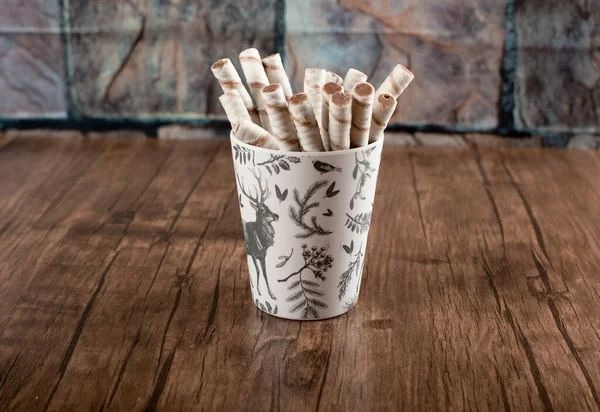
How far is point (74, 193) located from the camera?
57.9 inches

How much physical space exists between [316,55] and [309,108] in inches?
35.8

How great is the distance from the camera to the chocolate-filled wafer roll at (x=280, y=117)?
0.88 meters

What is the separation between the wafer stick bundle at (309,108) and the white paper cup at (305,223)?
17mm

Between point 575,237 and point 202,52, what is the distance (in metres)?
0.90

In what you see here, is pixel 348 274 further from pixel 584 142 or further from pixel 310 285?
pixel 584 142

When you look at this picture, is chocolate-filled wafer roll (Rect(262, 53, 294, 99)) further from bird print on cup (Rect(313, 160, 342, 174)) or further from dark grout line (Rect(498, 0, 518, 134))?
dark grout line (Rect(498, 0, 518, 134))

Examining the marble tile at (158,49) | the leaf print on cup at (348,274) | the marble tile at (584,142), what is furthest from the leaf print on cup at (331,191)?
the marble tile at (584,142)

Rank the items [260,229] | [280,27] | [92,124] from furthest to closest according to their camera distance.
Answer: [92,124]
[280,27]
[260,229]

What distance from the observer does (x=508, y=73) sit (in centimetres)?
176

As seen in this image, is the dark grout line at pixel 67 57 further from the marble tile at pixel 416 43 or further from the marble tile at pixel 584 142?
the marble tile at pixel 584 142

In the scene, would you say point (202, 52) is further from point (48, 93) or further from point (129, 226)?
point (129, 226)

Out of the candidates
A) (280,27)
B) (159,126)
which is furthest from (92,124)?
(280,27)

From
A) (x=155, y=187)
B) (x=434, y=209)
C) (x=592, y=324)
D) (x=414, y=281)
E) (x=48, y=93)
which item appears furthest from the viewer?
(x=48, y=93)

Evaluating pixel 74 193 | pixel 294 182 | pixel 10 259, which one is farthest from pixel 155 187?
pixel 294 182
